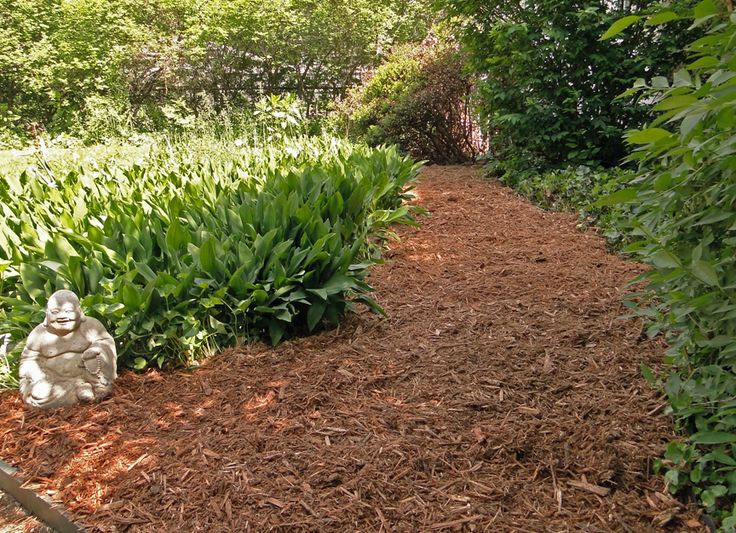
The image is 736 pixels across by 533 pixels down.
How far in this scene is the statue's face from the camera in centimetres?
278

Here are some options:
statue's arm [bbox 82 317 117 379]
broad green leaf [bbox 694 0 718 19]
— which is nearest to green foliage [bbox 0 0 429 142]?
statue's arm [bbox 82 317 117 379]

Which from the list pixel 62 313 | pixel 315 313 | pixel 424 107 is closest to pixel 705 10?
pixel 315 313

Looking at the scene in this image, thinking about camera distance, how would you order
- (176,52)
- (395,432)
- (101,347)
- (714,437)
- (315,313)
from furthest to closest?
(176,52)
(315,313)
(101,347)
(395,432)
(714,437)

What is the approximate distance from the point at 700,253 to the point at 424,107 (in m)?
8.21

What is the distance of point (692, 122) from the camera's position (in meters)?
1.52

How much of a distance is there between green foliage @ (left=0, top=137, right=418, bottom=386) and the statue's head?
0.80ft

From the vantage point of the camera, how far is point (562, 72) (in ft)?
23.6

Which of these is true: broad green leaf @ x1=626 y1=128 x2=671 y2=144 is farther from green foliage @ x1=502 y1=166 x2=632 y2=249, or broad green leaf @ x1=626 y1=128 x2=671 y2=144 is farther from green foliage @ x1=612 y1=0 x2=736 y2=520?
green foliage @ x1=502 y1=166 x2=632 y2=249

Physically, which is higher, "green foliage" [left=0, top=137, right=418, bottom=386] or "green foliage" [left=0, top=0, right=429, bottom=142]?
"green foliage" [left=0, top=0, right=429, bottom=142]

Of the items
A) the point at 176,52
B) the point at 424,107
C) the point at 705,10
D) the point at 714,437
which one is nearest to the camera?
the point at 705,10

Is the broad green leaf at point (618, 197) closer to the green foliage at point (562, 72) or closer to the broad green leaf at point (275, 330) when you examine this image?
the broad green leaf at point (275, 330)

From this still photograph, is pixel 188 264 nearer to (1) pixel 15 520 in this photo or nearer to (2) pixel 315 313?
A: (2) pixel 315 313

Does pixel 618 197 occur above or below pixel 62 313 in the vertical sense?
above

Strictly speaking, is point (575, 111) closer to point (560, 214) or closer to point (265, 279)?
point (560, 214)
